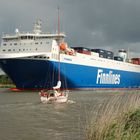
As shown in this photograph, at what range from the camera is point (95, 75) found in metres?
70.2

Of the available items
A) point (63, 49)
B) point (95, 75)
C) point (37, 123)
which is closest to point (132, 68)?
point (95, 75)

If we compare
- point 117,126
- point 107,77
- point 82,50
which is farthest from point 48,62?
point 117,126

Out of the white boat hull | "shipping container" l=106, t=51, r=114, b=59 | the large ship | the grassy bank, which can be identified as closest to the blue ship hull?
the large ship

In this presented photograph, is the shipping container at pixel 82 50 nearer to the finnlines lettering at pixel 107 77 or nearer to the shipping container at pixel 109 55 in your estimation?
the finnlines lettering at pixel 107 77

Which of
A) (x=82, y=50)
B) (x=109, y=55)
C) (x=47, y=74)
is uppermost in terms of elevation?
(x=82, y=50)

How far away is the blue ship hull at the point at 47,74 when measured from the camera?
56.3 metres

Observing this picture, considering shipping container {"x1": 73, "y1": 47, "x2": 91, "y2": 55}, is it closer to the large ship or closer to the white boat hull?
the large ship

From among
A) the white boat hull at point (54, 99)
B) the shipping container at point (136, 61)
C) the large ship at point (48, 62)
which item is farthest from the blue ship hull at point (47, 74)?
the shipping container at point (136, 61)

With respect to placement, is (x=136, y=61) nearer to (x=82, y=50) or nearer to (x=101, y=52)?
(x=101, y=52)

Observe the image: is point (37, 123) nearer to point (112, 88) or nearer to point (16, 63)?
point (16, 63)

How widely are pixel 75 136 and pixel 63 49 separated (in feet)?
150

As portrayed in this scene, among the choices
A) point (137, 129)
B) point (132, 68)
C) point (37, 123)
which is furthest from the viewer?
point (132, 68)

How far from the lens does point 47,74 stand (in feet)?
187

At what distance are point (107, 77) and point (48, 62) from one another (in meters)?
21.7
